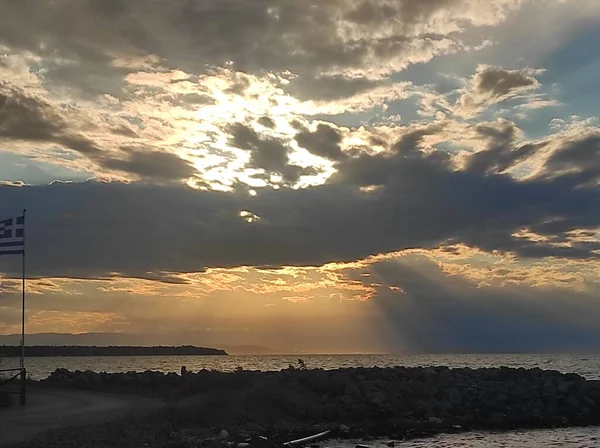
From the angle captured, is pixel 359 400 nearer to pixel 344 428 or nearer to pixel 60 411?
pixel 344 428

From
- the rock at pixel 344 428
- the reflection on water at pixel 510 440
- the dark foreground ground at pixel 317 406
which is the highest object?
the dark foreground ground at pixel 317 406

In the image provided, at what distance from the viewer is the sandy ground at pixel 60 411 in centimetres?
2042

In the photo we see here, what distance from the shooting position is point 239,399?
2631cm

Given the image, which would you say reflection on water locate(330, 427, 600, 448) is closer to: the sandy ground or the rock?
the rock

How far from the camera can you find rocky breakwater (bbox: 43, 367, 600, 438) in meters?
24.3

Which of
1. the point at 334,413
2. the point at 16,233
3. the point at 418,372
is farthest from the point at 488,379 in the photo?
the point at 16,233

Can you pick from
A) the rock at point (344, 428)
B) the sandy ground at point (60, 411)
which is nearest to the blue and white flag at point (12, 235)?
the sandy ground at point (60, 411)

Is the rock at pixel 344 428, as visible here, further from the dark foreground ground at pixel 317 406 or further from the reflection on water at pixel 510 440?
the reflection on water at pixel 510 440

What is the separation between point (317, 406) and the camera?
26625mm

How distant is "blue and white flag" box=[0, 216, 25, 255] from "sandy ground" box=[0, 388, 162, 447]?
549 cm

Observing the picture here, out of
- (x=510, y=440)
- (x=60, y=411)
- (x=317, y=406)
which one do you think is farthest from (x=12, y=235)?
(x=510, y=440)

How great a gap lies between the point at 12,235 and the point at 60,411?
639cm

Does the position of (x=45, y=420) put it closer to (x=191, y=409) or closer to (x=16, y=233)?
(x=191, y=409)

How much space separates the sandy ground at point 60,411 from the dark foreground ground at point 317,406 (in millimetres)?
852
